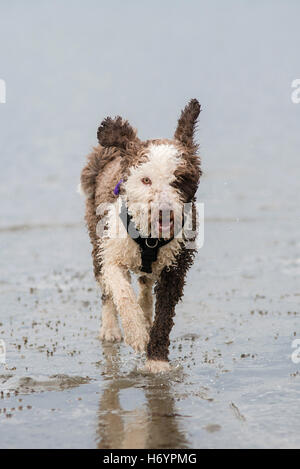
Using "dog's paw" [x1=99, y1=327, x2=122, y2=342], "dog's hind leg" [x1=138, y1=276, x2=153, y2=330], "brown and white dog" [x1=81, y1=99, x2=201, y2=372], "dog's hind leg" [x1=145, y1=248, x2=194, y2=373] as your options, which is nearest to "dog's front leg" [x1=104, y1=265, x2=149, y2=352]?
"brown and white dog" [x1=81, y1=99, x2=201, y2=372]

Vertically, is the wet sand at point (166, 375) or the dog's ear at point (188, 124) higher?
the dog's ear at point (188, 124)

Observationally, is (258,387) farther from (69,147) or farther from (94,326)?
(69,147)

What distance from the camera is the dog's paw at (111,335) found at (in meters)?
8.30

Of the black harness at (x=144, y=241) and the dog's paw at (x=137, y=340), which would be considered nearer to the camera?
the black harness at (x=144, y=241)

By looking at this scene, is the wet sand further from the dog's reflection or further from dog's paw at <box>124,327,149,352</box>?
dog's paw at <box>124,327,149,352</box>

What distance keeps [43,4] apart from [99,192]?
5457 centimetres

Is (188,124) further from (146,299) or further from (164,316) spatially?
(146,299)

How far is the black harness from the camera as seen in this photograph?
21.0 ft

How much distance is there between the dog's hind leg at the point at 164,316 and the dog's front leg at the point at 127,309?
0.20 metres

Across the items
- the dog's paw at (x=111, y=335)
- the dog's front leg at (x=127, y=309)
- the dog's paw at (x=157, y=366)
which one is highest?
the dog's front leg at (x=127, y=309)

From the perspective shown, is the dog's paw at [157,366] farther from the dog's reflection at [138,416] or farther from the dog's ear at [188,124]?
the dog's ear at [188,124]

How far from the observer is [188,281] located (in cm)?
1141

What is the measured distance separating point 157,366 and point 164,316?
1.48 feet

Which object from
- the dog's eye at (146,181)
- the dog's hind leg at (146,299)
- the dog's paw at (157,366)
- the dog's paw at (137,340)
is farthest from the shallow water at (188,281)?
the dog's eye at (146,181)
